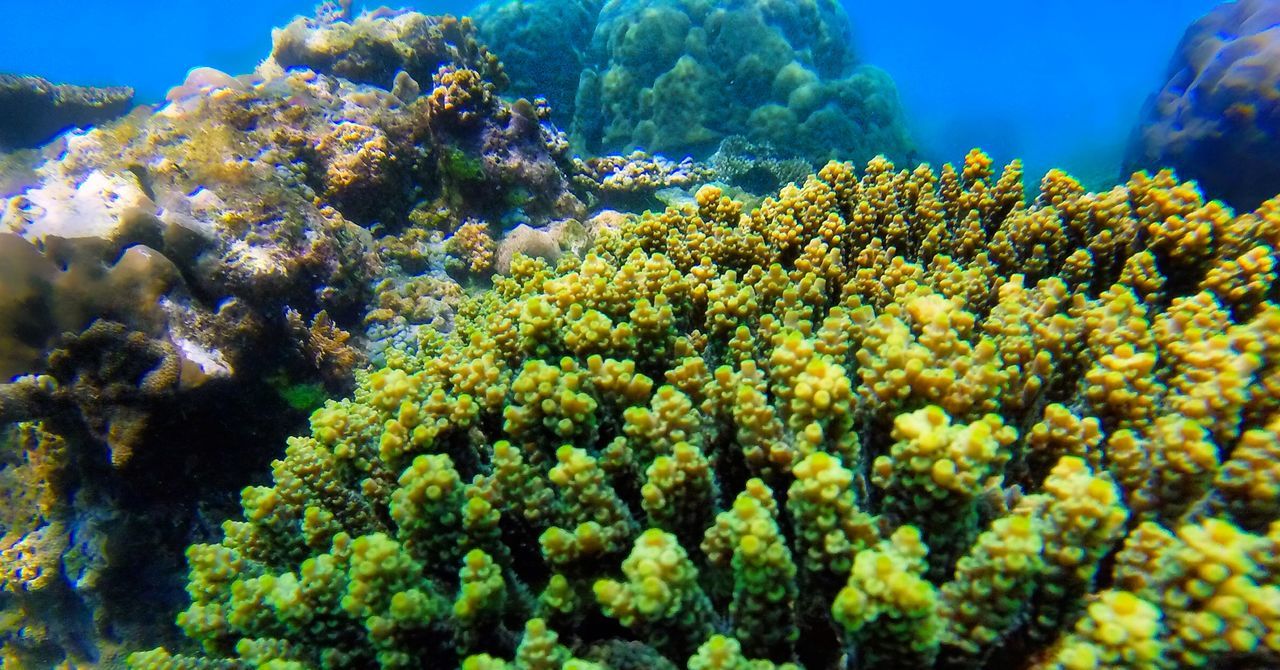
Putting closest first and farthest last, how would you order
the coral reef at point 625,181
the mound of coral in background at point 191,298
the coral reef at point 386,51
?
the mound of coral in background at point 191,298 → the coral reef at point 625,181 → the coral reef at point 386,51

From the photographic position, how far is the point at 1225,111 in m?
8.58

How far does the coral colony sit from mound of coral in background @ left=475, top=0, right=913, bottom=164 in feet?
25.2

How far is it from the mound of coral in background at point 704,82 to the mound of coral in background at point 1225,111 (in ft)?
13.3

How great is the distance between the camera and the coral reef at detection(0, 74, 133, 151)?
1188 centimetres

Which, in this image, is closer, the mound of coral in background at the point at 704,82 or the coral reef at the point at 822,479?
the coral reef at the point at 822,479

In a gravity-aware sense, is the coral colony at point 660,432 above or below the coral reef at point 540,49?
below

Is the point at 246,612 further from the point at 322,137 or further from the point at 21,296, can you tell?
the point at 322,137

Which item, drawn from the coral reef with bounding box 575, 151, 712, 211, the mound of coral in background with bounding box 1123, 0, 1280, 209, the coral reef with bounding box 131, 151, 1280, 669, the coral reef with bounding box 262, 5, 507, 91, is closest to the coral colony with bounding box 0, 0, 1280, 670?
the coral reef with bounding box 131, 151, 1280, 669

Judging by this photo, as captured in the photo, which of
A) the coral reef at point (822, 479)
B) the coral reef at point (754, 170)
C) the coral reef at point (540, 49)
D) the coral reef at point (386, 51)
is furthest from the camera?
the coral reef at point (540, 49)

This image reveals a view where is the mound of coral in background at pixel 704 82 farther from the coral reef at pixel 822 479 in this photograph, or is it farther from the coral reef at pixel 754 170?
the coral reef at pixel 822 479

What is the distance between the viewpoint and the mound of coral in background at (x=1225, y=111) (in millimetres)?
8164

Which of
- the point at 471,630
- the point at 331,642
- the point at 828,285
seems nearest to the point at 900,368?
the point at 828,285

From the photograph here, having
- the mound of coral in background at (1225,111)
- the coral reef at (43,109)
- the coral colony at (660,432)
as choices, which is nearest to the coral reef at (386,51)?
the coral colony at (660,432)

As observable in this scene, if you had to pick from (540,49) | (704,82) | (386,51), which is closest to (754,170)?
(704,82)
